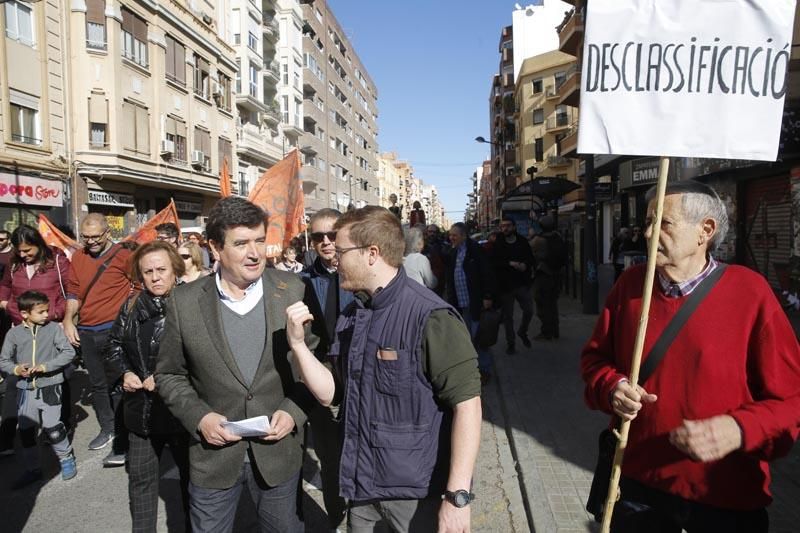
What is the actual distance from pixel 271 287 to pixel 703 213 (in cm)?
188

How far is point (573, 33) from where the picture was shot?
20844 mm

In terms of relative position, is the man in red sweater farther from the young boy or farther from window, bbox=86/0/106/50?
window, bbox=86/0/106/50

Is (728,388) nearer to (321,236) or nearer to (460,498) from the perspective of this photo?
(460,498)

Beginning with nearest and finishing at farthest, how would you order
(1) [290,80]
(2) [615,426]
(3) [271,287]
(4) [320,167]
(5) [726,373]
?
1. (5) [726,373]
2. (2) [615,426]
3. (3) [271,287]
4. (1) [290,80]
5. (4) [320,167]

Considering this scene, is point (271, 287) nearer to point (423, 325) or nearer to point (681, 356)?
point (423, 325)

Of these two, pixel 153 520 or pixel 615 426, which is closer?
pixel 615 426

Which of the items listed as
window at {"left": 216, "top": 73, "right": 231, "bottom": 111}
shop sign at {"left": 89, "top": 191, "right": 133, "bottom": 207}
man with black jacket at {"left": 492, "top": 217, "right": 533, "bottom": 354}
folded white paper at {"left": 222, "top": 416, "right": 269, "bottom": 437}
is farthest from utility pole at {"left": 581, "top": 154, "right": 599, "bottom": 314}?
window at {"left": 216, "top": 73, "right": 231, "bottom": 111}

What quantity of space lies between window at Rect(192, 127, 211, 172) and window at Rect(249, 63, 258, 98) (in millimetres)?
7989

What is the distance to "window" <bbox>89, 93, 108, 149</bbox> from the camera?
67.8 ft

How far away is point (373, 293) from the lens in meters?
2.32

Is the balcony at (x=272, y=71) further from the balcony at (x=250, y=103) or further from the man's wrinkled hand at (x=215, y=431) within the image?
the man's wrinkled hand at (x=215, y=431)

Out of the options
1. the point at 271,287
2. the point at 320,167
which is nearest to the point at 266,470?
the point at 271,287

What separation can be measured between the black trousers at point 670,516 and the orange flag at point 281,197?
5.47m

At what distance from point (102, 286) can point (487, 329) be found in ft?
13.9
